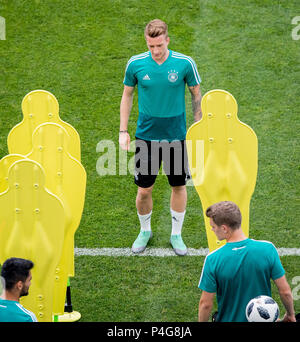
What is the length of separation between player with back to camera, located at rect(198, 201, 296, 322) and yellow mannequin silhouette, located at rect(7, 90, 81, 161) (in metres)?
1.70

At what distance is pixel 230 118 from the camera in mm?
5387

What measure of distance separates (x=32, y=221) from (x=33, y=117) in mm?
1275

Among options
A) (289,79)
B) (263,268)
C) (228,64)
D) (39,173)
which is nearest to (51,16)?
(228,64)

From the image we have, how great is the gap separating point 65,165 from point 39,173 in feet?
1.71

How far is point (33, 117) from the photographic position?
5730 mm

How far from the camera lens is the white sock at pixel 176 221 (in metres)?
6.65

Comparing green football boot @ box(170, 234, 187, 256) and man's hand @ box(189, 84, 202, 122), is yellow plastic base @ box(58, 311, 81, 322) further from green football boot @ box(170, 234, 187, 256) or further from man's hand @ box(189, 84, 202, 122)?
man's hand @ box(189, 84, 202, 122)

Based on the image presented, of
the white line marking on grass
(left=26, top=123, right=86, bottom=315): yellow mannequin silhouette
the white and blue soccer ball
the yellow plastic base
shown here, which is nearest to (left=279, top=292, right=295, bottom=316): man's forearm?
the white and blue soccer ball

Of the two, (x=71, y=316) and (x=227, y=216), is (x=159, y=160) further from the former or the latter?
(x=227, y=216)

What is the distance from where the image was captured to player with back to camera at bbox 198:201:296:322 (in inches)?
170

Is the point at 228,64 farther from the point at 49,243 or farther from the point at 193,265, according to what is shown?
the point at 49,243

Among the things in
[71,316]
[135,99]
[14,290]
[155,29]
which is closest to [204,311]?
[14,290]

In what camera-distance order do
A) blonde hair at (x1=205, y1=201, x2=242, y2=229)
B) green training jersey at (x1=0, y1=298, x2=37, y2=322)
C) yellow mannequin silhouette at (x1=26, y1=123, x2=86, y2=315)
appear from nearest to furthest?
green training jersey at (x1=0, y1=298, x2=37, y2=322)
blonde hair at (x1=205, y1=201, x2=242, y2=229)
yellow mannequin silhouette at (x1=26, y1=123, x2=86, y2=315)

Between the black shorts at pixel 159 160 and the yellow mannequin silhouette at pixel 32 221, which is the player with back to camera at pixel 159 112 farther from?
the yellow mannequin silhouette at pixel 32 221
